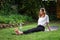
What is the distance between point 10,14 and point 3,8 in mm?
938

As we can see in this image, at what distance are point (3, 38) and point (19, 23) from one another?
5303 mm

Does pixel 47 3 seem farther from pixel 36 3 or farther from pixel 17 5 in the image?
pixel 17 5

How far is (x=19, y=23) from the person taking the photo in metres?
15.8

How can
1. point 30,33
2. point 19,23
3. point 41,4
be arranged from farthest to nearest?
point 41,4 < point 19,23 < point 30,33

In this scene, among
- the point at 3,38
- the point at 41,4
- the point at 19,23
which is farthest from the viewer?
the point at 41,4

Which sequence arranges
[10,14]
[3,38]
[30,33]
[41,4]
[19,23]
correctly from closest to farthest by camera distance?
[3,38], [30,33], [19,23], [10,14], [41,4]

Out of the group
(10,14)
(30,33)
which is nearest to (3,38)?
(30,33)

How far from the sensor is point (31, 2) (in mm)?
18812

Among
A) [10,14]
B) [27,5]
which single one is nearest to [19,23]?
[10,14]

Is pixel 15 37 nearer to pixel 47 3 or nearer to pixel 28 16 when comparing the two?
pixel 28 16

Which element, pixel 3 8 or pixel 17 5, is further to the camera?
pixel 17 5

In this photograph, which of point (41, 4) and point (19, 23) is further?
point (41, 4)

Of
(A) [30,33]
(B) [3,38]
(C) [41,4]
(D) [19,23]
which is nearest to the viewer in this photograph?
(B) [3,38]

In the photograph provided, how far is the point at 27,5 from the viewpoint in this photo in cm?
1878
